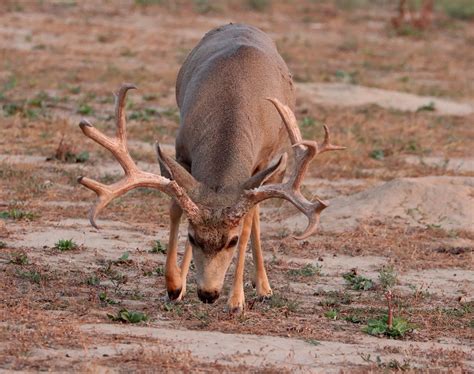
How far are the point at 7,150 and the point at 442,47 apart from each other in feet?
50.3

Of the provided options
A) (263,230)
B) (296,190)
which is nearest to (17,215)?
(263,230)

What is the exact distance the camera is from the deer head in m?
8.62

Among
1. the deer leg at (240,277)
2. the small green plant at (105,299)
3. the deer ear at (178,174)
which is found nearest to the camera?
the deer ear at (178,174)

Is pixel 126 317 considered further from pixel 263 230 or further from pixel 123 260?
pixel 263 230

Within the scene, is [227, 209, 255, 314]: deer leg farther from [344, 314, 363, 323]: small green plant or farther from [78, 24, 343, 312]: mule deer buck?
[344, 314, 363, 323]: small green plant

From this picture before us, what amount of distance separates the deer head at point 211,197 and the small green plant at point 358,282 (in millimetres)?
1859

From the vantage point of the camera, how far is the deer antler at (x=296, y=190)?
8.62 metres

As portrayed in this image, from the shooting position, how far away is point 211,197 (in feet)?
28.6

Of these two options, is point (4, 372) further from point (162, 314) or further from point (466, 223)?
point (466, 223)

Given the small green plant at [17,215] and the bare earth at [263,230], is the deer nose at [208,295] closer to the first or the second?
the bare earth at [263,230]

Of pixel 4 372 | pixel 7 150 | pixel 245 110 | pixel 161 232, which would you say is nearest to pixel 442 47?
pixel 7 150

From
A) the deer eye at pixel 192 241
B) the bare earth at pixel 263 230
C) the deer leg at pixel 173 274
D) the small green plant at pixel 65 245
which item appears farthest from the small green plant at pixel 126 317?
the small green plant at pixel 65 245

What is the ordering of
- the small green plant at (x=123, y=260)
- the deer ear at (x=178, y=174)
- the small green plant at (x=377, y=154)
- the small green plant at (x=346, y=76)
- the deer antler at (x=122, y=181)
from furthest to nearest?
1. the small green plant at (x=346, y=76)
2. the small green plant at (x=377, y=154)
3. the small green plant at (x=123, y=260)
4. the deer ear at (x=178, y=174)
5. the deer antler at (x=122, y=181)

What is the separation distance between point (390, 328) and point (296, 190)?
46.5 inches
